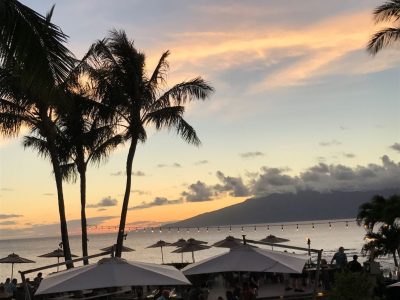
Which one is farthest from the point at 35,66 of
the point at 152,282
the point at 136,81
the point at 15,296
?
the point at 136,81

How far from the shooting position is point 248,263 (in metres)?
13.8

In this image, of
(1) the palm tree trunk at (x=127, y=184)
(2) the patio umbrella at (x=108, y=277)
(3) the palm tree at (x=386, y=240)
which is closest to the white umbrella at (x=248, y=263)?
(2) the patio umbrella at (x=108, y=277)

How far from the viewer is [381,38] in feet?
75.4

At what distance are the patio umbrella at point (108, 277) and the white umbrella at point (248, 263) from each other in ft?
4.87

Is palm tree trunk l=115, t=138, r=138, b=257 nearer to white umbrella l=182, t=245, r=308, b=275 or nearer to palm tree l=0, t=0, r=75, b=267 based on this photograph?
white umbrella l=182, t=245, r=308, b=275

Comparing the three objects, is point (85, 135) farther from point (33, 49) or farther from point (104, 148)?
point (33, 49)

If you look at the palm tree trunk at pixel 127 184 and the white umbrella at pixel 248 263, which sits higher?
the palm tree trunk at pixel 127 184

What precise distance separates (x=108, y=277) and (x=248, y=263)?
3.51 m

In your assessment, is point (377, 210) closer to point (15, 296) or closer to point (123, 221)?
point (123, 221)

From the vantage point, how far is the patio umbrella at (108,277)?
11.6 meters

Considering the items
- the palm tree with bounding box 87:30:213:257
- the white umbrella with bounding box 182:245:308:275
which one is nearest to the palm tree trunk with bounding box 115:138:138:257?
the palm tree with bounding box 87:30:213:257

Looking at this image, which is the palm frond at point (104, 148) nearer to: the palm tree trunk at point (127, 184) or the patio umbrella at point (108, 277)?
the palm tree trunk at point (127, 184)

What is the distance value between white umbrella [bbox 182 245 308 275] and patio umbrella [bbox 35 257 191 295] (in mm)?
1486

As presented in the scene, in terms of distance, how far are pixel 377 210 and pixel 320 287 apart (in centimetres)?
952
